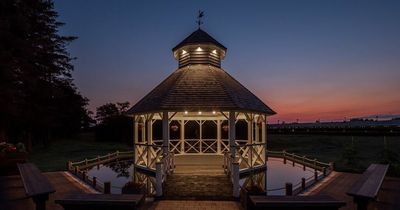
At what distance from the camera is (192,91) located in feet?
44.3

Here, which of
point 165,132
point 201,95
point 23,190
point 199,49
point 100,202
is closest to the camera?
point 100,202

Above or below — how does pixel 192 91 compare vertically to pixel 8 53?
below

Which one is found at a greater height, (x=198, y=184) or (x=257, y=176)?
(x=198, y=184)

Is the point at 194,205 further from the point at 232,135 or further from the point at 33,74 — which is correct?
the point at 33,74

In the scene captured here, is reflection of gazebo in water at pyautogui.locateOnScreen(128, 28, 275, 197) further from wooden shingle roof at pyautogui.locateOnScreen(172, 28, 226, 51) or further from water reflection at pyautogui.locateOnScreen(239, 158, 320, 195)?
water reflection at pyautogui.locateOnScreen(239, 158, 320, 195)

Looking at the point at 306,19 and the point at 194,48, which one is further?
the point at 306,19

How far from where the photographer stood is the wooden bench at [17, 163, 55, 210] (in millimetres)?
7498

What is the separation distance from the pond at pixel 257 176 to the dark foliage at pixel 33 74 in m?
8.31

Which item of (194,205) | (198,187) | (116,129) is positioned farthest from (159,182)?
(116,129)

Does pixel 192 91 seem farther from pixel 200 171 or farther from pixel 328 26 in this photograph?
pixel 328 26

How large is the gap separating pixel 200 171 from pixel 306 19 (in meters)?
14.3

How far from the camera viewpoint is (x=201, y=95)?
13.2m

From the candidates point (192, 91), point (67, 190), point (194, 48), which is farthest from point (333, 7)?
point (67, 190)

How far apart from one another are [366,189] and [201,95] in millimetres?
7496
